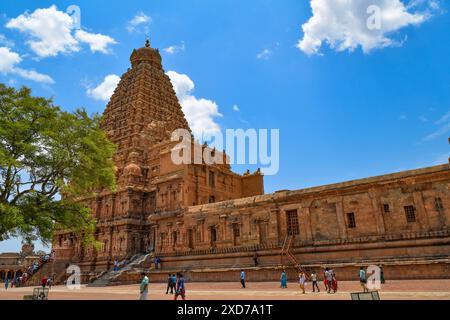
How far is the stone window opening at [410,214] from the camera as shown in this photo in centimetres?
2491

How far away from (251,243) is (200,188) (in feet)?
43.3

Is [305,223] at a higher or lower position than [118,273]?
higher

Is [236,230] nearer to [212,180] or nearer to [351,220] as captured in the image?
[351,220]

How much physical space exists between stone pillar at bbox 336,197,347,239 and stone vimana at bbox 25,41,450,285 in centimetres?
8

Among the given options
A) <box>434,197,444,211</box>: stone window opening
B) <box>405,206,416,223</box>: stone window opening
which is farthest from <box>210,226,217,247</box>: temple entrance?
<box>434,197,444,211</box>: stone window opening

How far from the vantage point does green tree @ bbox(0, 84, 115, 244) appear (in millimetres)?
19250

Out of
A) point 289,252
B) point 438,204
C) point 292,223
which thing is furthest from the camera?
point 292,223

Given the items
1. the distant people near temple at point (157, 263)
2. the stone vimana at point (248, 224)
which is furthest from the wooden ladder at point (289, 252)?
the distant people near temple at point (157, 263)

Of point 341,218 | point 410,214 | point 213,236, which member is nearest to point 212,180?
point 213,236

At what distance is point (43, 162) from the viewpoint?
20.5m

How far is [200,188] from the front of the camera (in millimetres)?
42844

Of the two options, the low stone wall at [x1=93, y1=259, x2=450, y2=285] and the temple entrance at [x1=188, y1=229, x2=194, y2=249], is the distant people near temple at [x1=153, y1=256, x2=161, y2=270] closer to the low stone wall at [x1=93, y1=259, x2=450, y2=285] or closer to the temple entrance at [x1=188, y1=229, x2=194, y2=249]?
the low stone wall at [x1=93, y1=259, x2=450, y2=285]

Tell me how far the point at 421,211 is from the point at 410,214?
2.75ft

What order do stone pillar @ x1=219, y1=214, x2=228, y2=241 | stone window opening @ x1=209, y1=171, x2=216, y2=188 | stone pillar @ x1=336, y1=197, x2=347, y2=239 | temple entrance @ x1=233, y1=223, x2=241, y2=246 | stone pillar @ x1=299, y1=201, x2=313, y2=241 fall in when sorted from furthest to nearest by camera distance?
stone window opening @ x1=209, y1=171, x2=216, y2=188 → stone pillar @ x1=219, y1=214, x2=228, y2=241 → temple entrance @ x1=233, y1=223, x2=241, y2=246 → stone pillar @ x1=299, y1=201, x2=313, y2=241 → stone pillar @ x1=336, y1=197, x2=347, y2=239
